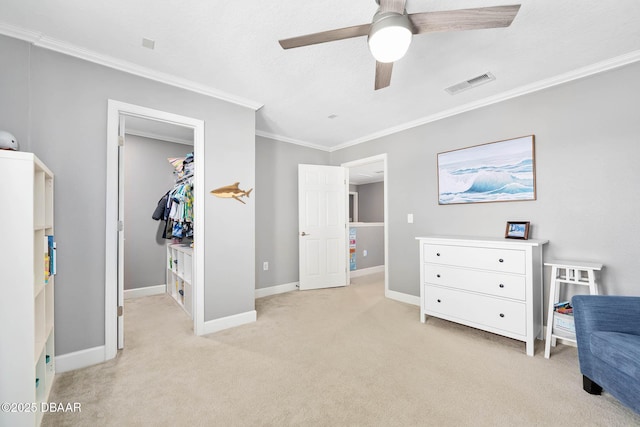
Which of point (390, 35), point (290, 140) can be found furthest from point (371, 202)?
point (390, 35)

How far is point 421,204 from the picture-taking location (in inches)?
140

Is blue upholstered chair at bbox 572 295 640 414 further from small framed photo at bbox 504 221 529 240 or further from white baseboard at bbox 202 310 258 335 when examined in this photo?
white baseboard at bbox 202 310 258 335

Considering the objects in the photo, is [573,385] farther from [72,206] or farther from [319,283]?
[72,206]

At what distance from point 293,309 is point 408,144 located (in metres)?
2.70

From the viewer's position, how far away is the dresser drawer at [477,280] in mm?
2324

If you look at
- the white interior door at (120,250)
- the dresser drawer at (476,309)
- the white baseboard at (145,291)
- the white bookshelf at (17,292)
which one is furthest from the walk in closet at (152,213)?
the dresser drawer at (476,309)

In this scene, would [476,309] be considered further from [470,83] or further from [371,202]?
[371,202]

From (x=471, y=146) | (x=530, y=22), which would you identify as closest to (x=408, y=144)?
(x=471, y=146)

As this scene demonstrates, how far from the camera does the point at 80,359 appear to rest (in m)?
2.08

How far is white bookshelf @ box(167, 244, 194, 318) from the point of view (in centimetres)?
311

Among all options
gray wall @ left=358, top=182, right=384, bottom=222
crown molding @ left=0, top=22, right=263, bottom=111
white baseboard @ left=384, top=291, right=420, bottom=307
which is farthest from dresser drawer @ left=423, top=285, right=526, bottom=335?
gray wall @ left=358, top=182, right=384, bottom=222

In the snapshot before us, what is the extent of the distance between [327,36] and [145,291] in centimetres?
425

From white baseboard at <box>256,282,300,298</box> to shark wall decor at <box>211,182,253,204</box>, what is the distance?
1.68m

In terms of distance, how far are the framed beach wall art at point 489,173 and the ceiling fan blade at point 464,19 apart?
176cm
